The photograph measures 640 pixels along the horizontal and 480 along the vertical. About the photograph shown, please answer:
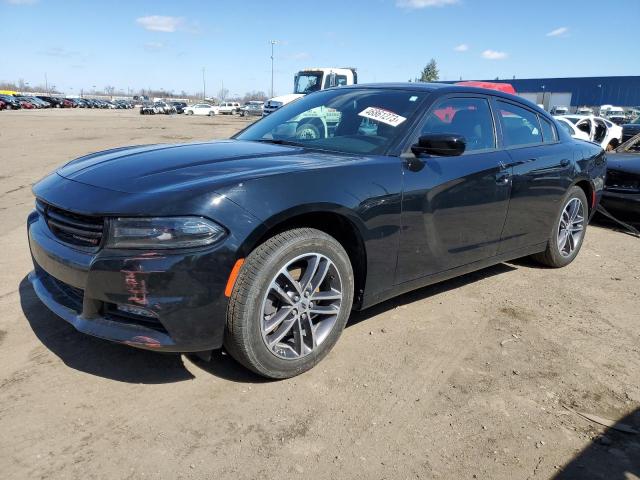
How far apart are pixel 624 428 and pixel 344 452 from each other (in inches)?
55.4

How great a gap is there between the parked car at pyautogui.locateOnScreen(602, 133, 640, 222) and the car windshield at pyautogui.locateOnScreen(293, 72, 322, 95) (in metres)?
14.9

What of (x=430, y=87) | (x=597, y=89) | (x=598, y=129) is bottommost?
A: (x=598, y=129)

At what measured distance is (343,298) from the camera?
117 inches

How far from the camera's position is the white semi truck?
12.1 ft

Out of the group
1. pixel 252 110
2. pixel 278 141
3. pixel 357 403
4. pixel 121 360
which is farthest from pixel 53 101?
pixel 357 403

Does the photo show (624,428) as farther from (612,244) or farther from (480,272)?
(612,244)

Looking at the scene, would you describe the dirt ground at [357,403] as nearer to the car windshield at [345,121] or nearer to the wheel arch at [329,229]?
the wheel arch at [329,229]

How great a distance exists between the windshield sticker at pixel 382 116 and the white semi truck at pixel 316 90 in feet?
0.74

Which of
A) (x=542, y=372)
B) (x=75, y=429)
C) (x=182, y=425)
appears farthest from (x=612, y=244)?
(x=75, y=429)

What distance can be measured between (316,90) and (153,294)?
8.70m

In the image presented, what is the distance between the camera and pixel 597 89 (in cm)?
6419

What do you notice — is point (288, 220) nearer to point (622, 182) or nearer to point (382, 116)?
point (382, 116)

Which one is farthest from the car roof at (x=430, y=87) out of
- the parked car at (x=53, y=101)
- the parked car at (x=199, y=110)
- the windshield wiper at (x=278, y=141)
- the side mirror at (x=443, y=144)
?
the parked car at (x=53, y=101)

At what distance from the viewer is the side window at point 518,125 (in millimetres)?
4125
